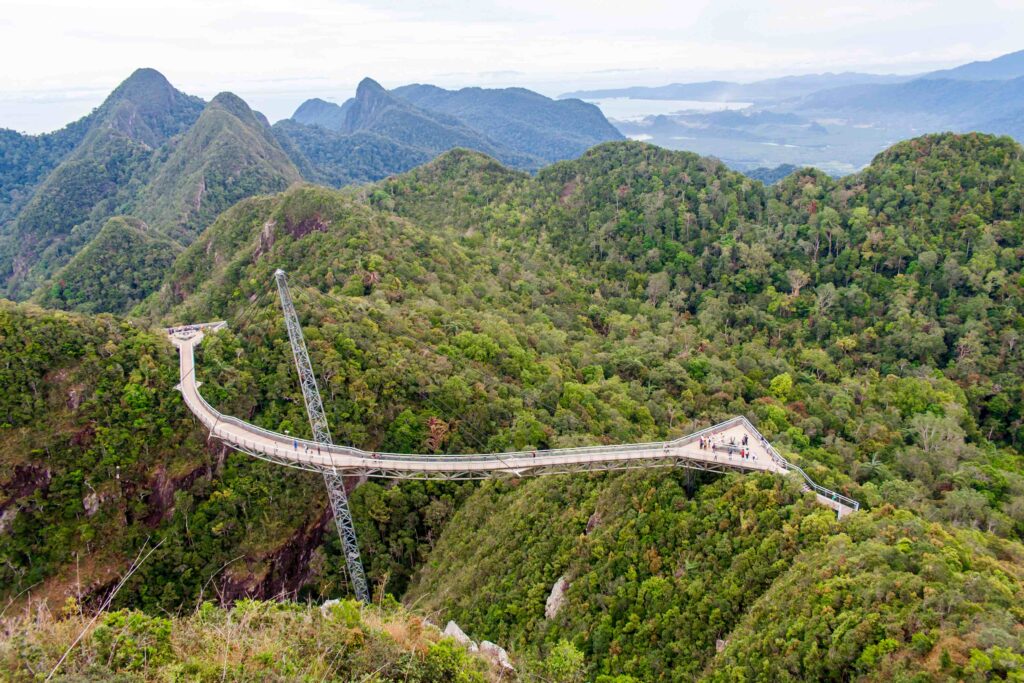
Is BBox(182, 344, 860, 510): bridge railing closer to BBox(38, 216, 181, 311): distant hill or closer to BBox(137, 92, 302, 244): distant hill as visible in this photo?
BBox(38, 216, 181, 311): distant hill

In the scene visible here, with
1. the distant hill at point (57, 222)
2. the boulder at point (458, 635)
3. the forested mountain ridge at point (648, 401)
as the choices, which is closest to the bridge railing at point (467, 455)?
the forested mountain ridge at point (648, 401)

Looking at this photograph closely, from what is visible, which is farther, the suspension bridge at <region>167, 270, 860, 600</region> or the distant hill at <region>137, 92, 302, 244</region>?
the distant hill at <region>137, 92, 302, 244</region>

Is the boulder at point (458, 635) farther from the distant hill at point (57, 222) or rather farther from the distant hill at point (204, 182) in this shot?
the distant hill at point (57, 222)

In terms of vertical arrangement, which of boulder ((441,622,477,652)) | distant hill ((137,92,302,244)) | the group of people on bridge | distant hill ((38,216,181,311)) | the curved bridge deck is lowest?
boulder ((441,622,477,652))

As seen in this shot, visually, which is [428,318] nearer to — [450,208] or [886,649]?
[886,649]

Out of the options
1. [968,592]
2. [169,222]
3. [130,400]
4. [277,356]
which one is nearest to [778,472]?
[968,592]

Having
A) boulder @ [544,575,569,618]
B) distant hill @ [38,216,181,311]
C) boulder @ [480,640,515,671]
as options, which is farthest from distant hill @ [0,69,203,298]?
boulder @ [480,640,515,671]

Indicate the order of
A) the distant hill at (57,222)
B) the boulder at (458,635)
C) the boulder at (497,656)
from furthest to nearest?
the distant hill at (57,222)
the boulder at (458,635)
the boulder at (497,656)
